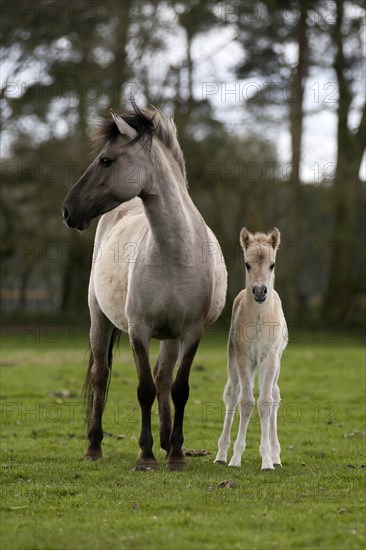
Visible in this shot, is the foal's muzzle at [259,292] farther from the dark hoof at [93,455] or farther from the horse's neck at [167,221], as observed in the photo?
the dark hoof at [93,455]

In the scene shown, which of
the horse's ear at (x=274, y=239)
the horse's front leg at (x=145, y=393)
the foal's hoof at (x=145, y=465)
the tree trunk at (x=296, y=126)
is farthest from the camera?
the tree trunk at (x=296, y=126)

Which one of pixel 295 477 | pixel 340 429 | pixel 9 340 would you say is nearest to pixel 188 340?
pixel 295 477

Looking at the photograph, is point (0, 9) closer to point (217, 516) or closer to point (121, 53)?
point (121, 53)

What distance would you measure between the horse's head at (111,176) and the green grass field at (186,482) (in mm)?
2220

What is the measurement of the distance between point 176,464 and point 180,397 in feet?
1.98

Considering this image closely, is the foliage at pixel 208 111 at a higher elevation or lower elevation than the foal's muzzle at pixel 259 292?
higher

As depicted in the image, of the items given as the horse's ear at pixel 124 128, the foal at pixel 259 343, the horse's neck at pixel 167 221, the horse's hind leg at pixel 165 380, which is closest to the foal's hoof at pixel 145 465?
the foal at pixel 259 343

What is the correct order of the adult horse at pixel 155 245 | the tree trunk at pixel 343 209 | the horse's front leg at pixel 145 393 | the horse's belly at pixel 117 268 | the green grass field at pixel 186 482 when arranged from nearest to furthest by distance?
the green grass field at pixel 186 482, the adult horse at pixel 155 245, the horse's front leg at pixel 145 393, the horse's belly at pixel 117 268, the tree trunk at pixel 343 209

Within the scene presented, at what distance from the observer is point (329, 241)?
90.1ft

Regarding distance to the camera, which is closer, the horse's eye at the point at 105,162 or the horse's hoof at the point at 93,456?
the horse's eye at the point at 105,162

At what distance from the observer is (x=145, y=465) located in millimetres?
7398

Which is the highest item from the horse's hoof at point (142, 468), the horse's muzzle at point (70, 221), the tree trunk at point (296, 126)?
the tree trunk at point (296, 126)

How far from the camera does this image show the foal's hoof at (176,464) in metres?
7.39

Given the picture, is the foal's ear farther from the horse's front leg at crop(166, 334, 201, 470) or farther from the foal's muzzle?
the horse's front leg at crop(166, 334, 201, 470)
